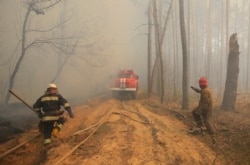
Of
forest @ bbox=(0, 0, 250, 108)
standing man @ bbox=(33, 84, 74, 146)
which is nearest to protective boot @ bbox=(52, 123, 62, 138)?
standing man @ bbox=(33, 84, 74, 146)

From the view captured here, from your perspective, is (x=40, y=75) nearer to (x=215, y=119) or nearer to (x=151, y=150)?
(x=215, y=119)

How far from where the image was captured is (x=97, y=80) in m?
38.0

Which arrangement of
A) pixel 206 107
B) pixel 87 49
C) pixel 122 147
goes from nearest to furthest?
pixel 122 147 < pixel 206 107 < pixel 87 49

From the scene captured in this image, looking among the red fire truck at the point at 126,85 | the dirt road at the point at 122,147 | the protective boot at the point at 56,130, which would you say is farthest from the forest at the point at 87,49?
the protective boot at the point at 56,130

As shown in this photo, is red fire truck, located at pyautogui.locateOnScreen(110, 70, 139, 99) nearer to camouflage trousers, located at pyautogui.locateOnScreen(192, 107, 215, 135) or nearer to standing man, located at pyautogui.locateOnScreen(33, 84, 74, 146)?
camouflage trousers, located at pyautogui.locateOnScreen(192, 107, 215, 135)

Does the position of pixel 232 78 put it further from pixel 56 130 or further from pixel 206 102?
pixel 56 130

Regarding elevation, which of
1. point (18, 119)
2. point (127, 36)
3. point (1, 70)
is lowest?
point (18, 119)

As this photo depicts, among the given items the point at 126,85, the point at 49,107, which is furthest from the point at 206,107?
the point at 126,85

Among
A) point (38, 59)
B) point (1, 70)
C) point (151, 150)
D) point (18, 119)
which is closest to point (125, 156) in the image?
point (151, 150)

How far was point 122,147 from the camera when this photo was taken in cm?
854

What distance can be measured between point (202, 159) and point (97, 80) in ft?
100

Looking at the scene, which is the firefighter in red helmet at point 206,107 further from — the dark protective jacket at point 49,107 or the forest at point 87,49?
the forest at point 87,49

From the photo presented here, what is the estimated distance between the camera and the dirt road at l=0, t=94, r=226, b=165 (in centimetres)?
781

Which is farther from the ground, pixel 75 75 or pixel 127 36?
pixel 127 36
